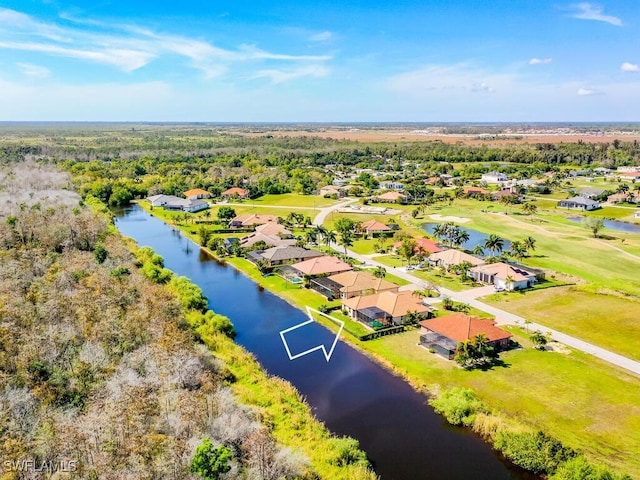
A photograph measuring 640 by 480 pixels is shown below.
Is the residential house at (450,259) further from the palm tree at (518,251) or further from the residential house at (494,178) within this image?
the residential house at (494,178)

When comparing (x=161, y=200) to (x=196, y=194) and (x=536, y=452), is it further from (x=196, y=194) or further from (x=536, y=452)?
(x=536, y=452)

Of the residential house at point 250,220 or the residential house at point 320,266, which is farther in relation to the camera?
the residential house at point 250,220

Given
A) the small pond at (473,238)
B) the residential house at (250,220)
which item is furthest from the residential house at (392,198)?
the residential house at (250,220)

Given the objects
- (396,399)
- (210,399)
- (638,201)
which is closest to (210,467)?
(210,399)

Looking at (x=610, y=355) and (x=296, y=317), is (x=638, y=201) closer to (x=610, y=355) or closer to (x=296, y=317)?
(x=610, y=355)

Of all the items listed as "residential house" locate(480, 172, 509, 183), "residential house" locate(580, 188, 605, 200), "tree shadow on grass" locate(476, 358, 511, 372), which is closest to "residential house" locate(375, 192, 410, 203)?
"residential house" locate(480, 172, 509, 183)

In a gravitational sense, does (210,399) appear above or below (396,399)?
above
